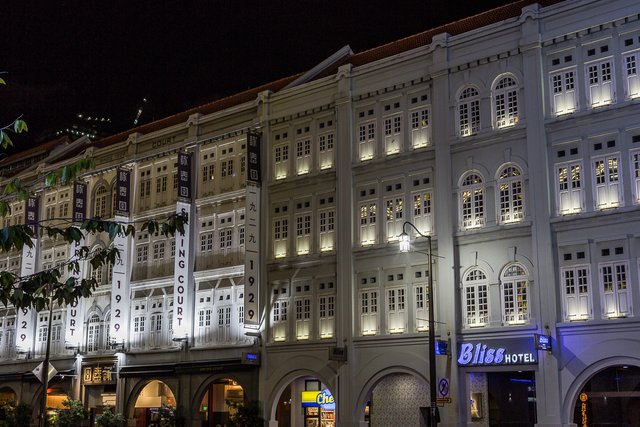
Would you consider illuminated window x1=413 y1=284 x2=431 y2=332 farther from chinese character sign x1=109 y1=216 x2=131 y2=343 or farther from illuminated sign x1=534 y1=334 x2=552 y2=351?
chinese character sign x1=109 y1=216 x2=131 y2=343

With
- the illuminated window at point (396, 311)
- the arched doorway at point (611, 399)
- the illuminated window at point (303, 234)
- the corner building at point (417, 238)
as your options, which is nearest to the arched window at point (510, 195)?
the corner building at point (417, 238)

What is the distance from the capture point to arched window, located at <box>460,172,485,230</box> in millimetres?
32031

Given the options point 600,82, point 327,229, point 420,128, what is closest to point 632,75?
point 600,82

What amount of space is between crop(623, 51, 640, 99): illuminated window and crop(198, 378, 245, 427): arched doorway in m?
22.1

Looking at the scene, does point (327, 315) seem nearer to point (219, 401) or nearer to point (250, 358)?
point (250, 358)

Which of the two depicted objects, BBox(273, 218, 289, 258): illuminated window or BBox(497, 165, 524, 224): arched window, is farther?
BBox(273, 218, 289, 258): illuminated window

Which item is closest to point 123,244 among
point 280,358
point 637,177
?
point 280,358

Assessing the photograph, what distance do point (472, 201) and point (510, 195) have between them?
5.27ft

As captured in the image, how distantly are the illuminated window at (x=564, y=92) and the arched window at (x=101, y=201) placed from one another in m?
26.7

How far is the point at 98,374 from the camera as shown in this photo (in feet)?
148

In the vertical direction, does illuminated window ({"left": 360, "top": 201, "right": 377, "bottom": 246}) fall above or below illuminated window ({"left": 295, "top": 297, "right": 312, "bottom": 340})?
above

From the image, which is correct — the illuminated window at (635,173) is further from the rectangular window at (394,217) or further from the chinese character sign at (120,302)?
the chinese character sign at (120,302)

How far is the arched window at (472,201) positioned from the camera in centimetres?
3203

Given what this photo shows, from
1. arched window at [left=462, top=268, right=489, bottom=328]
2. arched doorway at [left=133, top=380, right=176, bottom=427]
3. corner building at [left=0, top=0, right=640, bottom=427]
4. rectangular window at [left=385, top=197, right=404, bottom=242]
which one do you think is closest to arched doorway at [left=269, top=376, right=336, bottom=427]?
corner building at [left=0, top=0, right=640, bottom=427]
